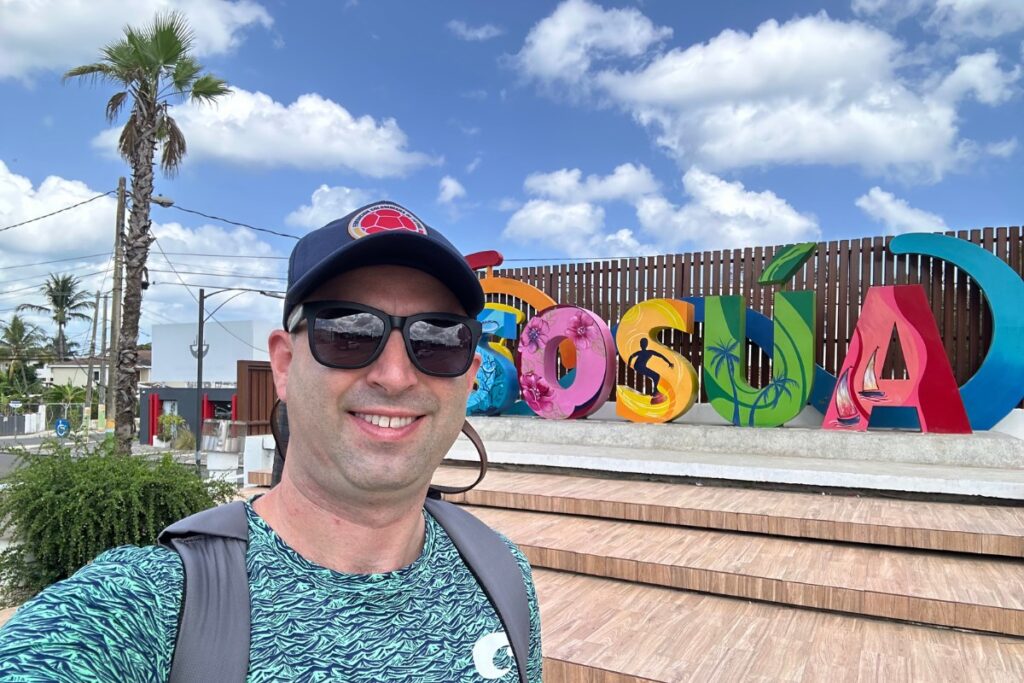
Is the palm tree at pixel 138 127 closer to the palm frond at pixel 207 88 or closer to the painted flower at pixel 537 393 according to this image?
the palm frond at pixel 207 88

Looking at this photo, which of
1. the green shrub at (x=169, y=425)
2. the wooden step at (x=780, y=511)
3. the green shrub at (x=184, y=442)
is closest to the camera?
the wooden step at (x=780, y=511)

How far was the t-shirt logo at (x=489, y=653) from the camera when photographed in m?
1.18

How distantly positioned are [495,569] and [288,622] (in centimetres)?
44

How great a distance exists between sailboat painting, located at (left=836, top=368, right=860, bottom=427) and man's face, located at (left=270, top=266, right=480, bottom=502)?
26.7 ft

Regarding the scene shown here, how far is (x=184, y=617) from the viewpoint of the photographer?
3.04 ft

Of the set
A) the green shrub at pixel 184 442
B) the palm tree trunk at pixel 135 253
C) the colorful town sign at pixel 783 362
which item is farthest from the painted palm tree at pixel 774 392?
the green shrub at pixel 184 442

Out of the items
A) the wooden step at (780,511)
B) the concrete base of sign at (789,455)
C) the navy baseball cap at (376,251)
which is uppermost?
the navy baseball cap at (376,251)

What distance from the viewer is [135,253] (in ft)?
43.7

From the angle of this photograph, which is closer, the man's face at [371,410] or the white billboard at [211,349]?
the man's face at [371,410]

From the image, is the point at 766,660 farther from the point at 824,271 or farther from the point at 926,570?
the point at 824,271

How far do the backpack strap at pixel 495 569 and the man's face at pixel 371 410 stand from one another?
0.23 metres

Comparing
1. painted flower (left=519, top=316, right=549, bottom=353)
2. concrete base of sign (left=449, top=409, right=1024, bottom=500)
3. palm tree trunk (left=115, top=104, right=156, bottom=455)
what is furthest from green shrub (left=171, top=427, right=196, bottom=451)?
concrete base of sign (left=449, top=409, right=1024, bottom=500)

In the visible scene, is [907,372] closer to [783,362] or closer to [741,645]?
[783,362]

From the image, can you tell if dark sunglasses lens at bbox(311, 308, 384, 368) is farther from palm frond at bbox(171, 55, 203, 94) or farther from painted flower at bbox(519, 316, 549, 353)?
palm frond at bbox(171, 55, 203, 94)
